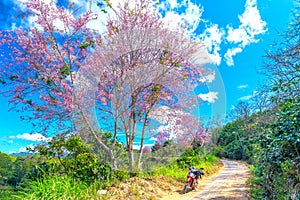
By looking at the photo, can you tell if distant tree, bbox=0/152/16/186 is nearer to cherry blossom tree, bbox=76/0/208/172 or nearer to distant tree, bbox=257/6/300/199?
cherry blossom tree, bbox=76/0/208/172

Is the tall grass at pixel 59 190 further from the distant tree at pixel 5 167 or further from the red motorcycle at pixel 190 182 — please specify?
the red motorcycle at pixel 190 182

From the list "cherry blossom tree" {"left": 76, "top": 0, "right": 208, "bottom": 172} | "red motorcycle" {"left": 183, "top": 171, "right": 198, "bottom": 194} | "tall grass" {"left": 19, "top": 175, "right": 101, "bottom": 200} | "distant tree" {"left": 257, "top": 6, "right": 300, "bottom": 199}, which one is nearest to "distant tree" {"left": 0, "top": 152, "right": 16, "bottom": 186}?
"tall grass" {"left": 19, "top": 175, "right": 101, "bottom": 200}

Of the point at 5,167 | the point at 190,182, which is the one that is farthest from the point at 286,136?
the point at 5,167

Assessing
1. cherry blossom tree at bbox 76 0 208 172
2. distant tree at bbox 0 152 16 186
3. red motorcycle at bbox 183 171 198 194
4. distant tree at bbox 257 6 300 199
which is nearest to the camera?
distant tree at bbox 257 6 300 199

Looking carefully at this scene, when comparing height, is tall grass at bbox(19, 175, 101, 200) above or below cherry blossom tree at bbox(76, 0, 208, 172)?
below

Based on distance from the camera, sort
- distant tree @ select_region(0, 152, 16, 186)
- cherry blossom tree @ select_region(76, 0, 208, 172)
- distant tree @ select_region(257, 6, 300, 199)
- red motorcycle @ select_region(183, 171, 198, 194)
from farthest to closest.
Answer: red motorcycle @ select_region(183, 171, 198, 194)
cherry blossom tree @ select_region(76, 0, 208, 172)
distant tree @ select_region(0, 152, 16, 186)
distant tree @ select_region(257, 6, 300, 199)

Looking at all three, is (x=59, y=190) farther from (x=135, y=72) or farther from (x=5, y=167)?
(x=135, y=72)

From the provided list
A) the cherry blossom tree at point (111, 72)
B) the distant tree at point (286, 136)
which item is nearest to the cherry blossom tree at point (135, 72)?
the cherry blossom tree at point (111, 72)

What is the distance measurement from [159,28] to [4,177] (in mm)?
6540

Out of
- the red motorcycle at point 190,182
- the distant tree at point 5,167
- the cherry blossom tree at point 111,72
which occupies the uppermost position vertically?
the cherry blossom tree at point 111,72

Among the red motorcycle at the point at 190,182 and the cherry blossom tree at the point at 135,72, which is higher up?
the cherry blossom tree at the point at 135,72

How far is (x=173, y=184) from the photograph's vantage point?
8.80 m

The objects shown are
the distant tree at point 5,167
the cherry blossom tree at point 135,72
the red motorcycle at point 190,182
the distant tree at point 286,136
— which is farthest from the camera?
the red motorcycle at point 190,182

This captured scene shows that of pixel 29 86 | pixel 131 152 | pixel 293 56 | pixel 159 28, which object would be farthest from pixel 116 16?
pixel 293 56
